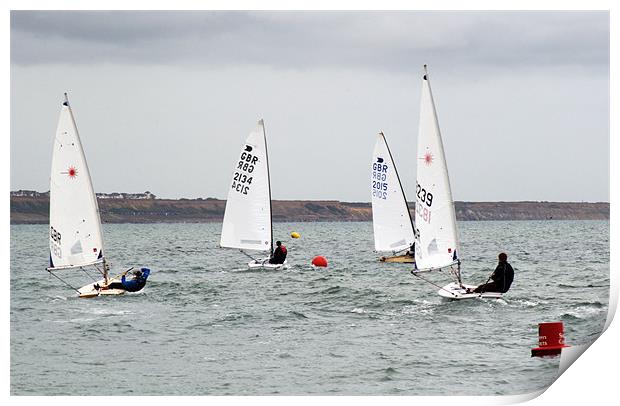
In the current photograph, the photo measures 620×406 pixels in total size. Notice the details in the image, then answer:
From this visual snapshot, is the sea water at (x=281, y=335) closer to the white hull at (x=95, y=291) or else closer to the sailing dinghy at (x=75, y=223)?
the white hull at (x=95, y=291)

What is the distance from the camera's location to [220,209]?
2409 centimetres

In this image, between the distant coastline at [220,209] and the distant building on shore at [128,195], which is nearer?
the distant coastline at [220,209]

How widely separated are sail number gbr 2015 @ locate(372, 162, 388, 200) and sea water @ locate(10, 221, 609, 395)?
5434mm

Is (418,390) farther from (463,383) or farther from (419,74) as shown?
(419,74)

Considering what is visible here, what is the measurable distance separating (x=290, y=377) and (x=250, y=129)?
5.25 metres

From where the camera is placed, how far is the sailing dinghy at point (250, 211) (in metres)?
25.1

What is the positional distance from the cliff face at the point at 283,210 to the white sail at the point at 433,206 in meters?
0.69

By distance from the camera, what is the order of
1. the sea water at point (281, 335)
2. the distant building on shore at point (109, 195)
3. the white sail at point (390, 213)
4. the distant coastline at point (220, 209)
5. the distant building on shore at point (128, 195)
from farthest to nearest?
the white sail at point (390, 213), the distant building on shore at point (128, 195), the distant coastline at point (220, 209), the distant building on shore at point (109, 195), the sea water at point (281, 335)

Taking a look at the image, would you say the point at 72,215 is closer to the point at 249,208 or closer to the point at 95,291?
the point at 95,291

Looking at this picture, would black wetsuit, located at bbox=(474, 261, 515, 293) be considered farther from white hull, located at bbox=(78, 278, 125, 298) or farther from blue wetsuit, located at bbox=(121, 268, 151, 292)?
white hull, located at bbox=(78, 278, 125, 298)

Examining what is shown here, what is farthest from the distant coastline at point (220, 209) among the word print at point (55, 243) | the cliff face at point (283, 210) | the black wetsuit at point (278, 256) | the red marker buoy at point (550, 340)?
the red marker buoy at point (550, 340)

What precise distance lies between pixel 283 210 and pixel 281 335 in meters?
9.39

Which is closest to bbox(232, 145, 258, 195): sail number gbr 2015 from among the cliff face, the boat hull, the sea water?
the cliff face

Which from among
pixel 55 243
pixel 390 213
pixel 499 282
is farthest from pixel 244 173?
pixel 499 282
